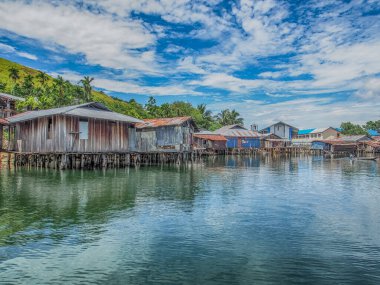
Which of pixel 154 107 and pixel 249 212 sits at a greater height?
pixel 154 107

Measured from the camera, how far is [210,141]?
64.1m

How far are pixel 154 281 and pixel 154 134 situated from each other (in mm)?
35239

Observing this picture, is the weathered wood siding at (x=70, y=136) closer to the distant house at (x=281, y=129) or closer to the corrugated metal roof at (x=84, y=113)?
the corrugated metal roof at (x=84, y=113)

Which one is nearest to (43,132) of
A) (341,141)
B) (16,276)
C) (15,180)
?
(15,180)

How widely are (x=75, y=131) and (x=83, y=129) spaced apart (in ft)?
2.68

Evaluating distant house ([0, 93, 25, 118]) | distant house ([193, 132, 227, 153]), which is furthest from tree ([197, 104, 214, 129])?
distant house ([0, 93, 25, 118])

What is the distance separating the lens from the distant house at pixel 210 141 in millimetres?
61750

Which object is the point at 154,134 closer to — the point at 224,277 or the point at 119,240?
the point at 119,240

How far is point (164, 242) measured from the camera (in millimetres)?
9250

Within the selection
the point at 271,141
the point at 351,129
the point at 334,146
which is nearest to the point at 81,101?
the point at 271,141

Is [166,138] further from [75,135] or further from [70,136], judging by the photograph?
[70,136]

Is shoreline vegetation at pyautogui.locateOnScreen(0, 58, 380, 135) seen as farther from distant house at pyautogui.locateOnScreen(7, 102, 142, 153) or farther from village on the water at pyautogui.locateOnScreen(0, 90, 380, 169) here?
distant house at pyautogui.locateOnScreen(7, 102, 142, 153)

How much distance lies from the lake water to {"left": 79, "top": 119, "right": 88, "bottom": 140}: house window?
37.2 feet

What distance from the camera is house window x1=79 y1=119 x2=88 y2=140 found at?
28.6 meters
